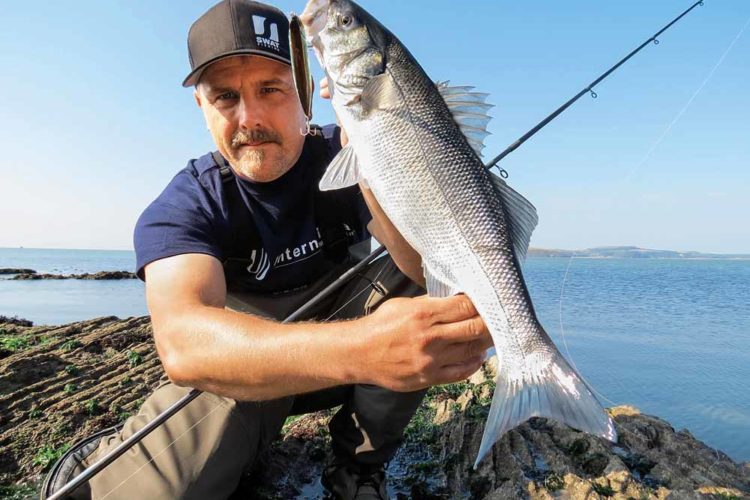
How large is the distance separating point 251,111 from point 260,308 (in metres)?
1.37

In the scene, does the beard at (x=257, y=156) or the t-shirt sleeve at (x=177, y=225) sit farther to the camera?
the beard at (x=257, y=156)

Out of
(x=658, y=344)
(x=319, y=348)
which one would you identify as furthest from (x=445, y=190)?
(x=658, y=344)

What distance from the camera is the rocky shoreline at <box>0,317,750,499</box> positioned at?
3.29 meters

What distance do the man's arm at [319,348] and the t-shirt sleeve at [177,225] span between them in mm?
431

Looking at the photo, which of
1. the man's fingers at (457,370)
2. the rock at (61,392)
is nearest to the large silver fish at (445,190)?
the man's fingers at (457,370)

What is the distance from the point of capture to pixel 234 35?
310 cm

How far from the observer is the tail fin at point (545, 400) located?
192cm

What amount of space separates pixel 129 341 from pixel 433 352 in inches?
281

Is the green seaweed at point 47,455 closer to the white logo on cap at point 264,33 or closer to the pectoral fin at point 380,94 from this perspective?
the white logo on cap at point 264,33

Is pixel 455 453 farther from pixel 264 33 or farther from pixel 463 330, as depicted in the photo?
pixel 264 33

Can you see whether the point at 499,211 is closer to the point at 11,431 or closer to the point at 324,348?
the point at 324,348

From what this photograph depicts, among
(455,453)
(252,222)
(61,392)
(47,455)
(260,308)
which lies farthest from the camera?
(61,392)

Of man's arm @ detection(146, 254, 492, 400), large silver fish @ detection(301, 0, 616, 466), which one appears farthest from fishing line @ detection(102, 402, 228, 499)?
large silver fish @ detection(301, 0, 616, 466)

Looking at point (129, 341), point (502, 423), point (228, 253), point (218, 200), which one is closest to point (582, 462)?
point (502, 423)
